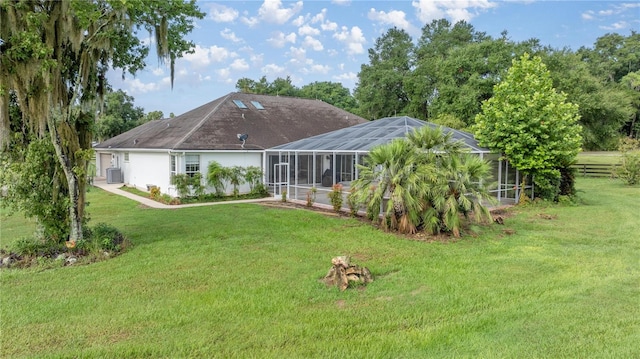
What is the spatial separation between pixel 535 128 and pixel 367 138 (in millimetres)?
5843

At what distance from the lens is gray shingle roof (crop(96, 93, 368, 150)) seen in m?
17.9

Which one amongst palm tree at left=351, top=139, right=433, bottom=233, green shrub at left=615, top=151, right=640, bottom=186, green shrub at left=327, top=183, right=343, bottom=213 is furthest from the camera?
green shrub at left=615, top=151, right=640, bottom=186

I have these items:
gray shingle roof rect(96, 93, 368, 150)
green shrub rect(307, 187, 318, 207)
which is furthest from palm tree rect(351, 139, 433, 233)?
gray shingle roof rect(96, 93, 368, 150)

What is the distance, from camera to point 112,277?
647 centimetres

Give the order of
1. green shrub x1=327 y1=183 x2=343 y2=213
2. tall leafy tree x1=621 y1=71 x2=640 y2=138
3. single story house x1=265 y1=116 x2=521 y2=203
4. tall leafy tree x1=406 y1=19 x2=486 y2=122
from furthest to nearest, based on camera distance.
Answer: tall leafy tree x1=621 y1=71 x2=640 y2=138 → tall leafy tree x1=406 y1=19 x2=486 y2=122 → single story house x1=265 y1=116 x2=521 y2=203 → green shrub x1=327 y1=183 x2=343 y2=213

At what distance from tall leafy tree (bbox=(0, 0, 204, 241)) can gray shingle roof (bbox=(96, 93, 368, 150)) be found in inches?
317

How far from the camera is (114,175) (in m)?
22.6

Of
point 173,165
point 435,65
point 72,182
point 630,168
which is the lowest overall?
point 630,168

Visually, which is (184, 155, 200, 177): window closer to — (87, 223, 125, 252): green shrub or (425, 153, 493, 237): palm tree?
(87, 223, 125, 252): green shrub

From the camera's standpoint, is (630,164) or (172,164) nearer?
(172,164)

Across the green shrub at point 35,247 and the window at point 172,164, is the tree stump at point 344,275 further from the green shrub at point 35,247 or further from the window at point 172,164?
the window at point 172,164

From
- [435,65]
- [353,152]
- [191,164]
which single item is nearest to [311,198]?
[353,152]

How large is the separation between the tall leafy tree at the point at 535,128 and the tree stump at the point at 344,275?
1036cm

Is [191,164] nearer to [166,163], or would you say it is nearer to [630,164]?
[166,163]
